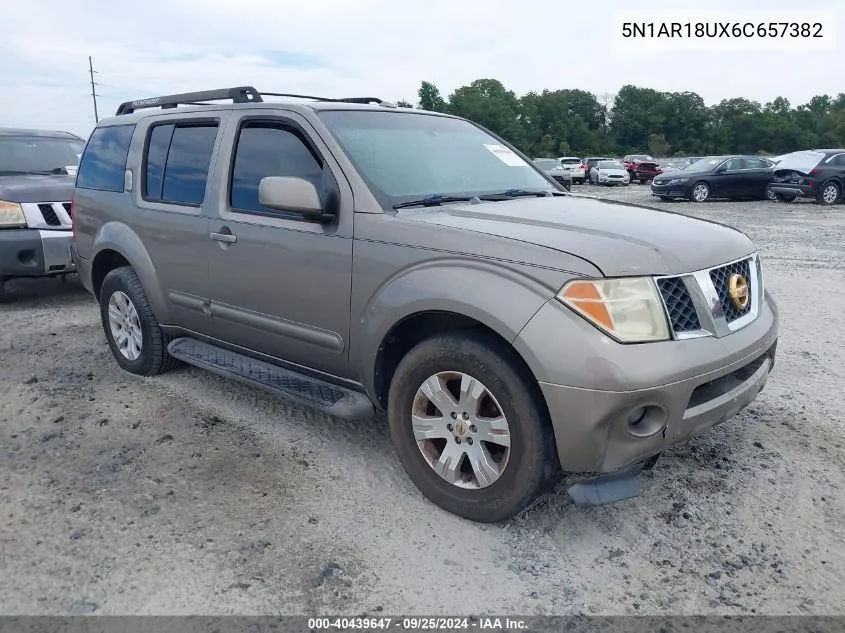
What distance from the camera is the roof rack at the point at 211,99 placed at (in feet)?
13.4

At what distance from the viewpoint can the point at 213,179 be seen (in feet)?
13.0

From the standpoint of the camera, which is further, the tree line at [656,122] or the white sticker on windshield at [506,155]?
the tree line at [656,122]

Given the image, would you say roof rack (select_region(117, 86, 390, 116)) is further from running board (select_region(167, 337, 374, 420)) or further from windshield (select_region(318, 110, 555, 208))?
running board (select_region(167, 337, 374, 420))

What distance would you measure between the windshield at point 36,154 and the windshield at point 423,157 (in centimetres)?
566

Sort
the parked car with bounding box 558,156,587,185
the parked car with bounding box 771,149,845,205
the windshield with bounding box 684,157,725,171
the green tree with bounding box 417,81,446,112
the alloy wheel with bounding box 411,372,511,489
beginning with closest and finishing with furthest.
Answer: the alloy wheel with bounding box 411,372,511,489 → the parked car with bounding box 771,149,845,205 → the windshield with bounding box 684,157,725,171 → the parked car with bounding box 558,156,587,185 → the green tree with bounding box 417,81,446,112

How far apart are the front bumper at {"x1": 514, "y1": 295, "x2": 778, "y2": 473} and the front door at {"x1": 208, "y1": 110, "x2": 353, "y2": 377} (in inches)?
43.7

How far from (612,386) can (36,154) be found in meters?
8.08

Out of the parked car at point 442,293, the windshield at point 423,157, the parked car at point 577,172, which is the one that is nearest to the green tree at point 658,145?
the parked car at point 577,172

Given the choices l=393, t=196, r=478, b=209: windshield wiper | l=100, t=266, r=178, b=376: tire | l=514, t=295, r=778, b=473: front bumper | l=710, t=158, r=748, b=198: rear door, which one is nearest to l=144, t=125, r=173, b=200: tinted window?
l=100, t=266, r=178, b=376: tire

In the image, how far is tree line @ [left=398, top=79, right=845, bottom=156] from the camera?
9175 centimetres

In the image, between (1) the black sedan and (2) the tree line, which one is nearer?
(1) the black sedan

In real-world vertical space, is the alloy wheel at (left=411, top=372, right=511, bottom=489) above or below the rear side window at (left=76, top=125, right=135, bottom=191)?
below

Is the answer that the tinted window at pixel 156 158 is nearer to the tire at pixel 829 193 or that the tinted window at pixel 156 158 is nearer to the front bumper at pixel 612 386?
the front bumper at pixel 612 386

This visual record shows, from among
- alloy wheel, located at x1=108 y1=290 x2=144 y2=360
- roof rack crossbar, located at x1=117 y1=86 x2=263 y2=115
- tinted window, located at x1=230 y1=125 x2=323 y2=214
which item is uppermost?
roof rack crossbar, located at x1=117 y1=86 x2=263 y2=115
